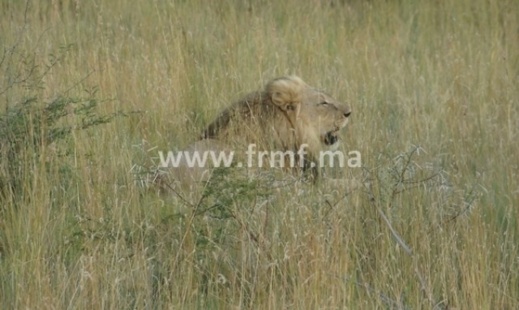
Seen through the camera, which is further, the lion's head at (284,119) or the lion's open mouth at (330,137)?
the lion's open mouth at (330,137)

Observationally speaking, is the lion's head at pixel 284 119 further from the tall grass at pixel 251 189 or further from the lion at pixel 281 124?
the tall grass at pixel 251 189

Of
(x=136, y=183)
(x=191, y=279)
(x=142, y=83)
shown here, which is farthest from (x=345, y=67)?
(x=191, y=279)

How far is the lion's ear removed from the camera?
6.50 m

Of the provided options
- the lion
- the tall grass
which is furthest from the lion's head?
the tall grass

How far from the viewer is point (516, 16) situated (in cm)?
1000

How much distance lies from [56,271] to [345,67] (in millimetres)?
4298

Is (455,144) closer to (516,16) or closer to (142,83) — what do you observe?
(142,83)

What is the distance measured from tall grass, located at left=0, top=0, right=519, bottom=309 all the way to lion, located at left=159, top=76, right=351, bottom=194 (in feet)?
0.60

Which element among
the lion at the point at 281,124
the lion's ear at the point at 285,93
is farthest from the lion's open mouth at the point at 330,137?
the lion's ear at the point at 285,93

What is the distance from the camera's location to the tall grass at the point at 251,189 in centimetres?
441

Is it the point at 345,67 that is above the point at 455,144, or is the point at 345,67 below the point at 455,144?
above

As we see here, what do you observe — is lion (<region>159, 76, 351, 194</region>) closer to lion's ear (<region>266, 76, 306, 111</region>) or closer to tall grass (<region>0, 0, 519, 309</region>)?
lion's ear (<region>266, 76, 306, 111</region>)

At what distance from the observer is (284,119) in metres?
6.55

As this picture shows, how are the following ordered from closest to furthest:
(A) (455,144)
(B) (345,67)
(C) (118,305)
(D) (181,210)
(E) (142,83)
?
1. (C) (118,305)
2. (D) (181,210)
3. (A) (455,144)
4. (E) (142,83)
5. (B) (345,67)
